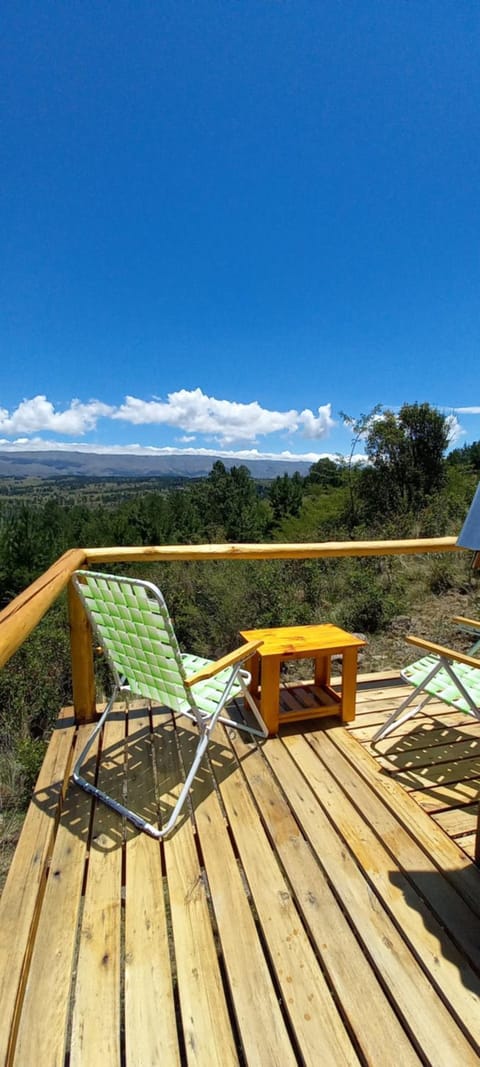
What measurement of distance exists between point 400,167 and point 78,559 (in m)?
7.42

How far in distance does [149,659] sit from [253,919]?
1.05m

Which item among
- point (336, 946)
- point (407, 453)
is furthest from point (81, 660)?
point (407, 453)

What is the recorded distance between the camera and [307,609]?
18.7 feet

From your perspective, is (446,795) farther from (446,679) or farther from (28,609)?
(28,609)

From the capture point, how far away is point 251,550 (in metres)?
3.20

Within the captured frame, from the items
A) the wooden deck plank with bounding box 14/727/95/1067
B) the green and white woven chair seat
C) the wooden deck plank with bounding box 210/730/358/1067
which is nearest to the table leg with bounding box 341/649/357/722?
the green and white woven chair seat

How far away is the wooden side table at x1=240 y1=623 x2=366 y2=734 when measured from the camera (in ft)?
8.76

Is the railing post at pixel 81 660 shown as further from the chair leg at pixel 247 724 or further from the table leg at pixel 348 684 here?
the table leg at pixel 348 684

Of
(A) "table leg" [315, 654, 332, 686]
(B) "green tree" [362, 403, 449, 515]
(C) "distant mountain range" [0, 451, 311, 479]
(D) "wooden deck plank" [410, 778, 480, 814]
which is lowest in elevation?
(D) "wooden deck plank" [410, 778, 480, 814]

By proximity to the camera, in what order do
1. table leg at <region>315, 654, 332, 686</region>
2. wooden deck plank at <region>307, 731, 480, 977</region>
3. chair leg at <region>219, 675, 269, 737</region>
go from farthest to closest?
1. table leg at <region>315, 654, 332, 686</region>
2. chair leg at <region>219, 675, 269, 737</region>
3. wooden deck plank at <region>307, 731, 480, 977</region>

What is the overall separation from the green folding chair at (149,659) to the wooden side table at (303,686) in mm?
266

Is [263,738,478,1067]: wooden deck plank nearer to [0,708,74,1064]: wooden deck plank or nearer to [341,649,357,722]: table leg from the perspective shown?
[341,649,357,722]: table leg

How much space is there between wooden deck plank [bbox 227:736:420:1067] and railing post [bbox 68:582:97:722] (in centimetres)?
127

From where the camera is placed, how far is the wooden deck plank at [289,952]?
116cm
